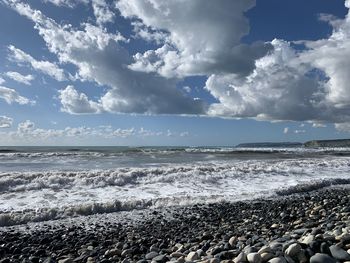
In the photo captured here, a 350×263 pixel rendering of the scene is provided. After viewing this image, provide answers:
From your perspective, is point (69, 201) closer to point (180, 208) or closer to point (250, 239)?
point (180, 208)

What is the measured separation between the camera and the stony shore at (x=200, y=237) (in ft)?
16.4

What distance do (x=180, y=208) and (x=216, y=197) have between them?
245 cm

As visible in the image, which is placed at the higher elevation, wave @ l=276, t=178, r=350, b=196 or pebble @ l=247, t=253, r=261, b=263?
pebble @ l=247, t=253, r=261, b=263

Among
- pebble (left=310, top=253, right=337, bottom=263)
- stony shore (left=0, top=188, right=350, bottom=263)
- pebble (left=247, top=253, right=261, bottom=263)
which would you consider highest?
pebble (left=310, top=253, right=337, bottom=263)

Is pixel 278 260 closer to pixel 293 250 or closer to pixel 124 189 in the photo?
pixel 293 250

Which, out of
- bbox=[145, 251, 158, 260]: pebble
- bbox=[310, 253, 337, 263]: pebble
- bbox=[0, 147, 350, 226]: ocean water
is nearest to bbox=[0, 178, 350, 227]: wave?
bbox=[0, 147, 350, 226]: ocean water

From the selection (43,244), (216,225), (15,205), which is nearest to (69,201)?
(15,205)

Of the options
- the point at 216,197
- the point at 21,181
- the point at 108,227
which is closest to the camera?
the point at 108,227

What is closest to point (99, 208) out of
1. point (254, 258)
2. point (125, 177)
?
point (125, 177)

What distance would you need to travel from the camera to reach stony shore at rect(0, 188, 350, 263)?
500 centimetres

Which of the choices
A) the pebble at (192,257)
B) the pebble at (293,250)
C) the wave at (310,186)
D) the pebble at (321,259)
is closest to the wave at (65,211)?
the pebble at (192,257)

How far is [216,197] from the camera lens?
14242mm

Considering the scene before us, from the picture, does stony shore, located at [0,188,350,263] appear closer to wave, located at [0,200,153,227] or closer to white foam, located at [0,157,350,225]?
wave, located at [0,200,153,227]

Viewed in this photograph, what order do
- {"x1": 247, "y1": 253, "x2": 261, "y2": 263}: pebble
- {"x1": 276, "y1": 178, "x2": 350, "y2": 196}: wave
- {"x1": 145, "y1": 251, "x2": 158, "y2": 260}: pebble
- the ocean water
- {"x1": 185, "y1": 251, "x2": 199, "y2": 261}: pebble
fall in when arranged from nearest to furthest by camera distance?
{"x1": 247, "y1": 253, "x2": 261, "y2": 263}: pebble → {"x1": 185, "y1": 251, "x2": 199, "y2": 261}: pebble → {"x1": 145, "y1": 251, "x2": 158, "y2": 260}: pebble → the ocean water → {"x1": 276, "y1": 178, "x2": 350, "y2": 196}: wave
